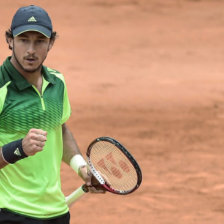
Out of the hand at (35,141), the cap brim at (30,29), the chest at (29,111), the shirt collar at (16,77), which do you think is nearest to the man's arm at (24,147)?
the hand at (35,141)

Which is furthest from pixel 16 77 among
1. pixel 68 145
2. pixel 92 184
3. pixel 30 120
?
pixel 92 184

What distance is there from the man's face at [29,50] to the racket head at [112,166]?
2.27 feet

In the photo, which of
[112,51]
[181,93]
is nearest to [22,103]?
[181,93]

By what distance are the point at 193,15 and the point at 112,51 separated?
157 inches

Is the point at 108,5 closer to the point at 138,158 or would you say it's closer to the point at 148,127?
the point at 148,127

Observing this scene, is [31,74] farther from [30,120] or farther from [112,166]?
[112,166]

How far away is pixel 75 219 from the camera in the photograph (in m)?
8.19

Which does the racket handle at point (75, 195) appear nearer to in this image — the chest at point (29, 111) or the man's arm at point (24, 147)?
the chest at point (29, 111)

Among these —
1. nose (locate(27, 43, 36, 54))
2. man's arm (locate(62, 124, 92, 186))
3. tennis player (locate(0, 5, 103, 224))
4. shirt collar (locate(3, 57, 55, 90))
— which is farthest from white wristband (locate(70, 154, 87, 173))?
nose (locate(27, 43, 36, 54))

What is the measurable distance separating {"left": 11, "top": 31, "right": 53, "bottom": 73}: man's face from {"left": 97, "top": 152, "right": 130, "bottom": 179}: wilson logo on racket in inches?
31.8

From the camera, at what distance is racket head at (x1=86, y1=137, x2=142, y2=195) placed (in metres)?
4.87

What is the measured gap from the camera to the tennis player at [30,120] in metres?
4.46

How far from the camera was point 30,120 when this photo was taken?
14.8 feet

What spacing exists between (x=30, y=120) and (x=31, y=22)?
0.56 m
